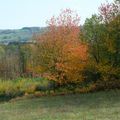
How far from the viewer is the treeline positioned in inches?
1719

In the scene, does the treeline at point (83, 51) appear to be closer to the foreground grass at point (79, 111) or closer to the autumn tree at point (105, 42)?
the autumn tree at point (105, 42)

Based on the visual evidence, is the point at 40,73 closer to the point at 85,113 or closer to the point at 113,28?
the point at 113,28

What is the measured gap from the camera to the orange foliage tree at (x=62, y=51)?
4469cm

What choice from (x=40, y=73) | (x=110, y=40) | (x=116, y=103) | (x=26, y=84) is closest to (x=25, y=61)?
(x=26, y=84)

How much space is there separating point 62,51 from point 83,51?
90.3 inches

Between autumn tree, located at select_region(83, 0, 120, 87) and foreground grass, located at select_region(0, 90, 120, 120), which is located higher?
autumn tree, located at select_region(83, 0, 120, 87)

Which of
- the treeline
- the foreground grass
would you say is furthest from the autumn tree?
the foreground grass

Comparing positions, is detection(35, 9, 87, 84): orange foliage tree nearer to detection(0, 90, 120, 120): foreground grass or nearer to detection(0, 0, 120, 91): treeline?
detection(0, 0, 120, 91): treeline

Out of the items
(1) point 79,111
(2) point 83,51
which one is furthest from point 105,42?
(1) point 79,111

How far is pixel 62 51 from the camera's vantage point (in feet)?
149

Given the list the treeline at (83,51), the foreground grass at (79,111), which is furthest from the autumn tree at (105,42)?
the foreground grass at (79,111)

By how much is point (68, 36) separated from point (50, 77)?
189 inches

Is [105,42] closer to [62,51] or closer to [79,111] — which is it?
[62,51]

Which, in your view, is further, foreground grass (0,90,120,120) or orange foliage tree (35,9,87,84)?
orange foliage tree (35,9,87,84)
